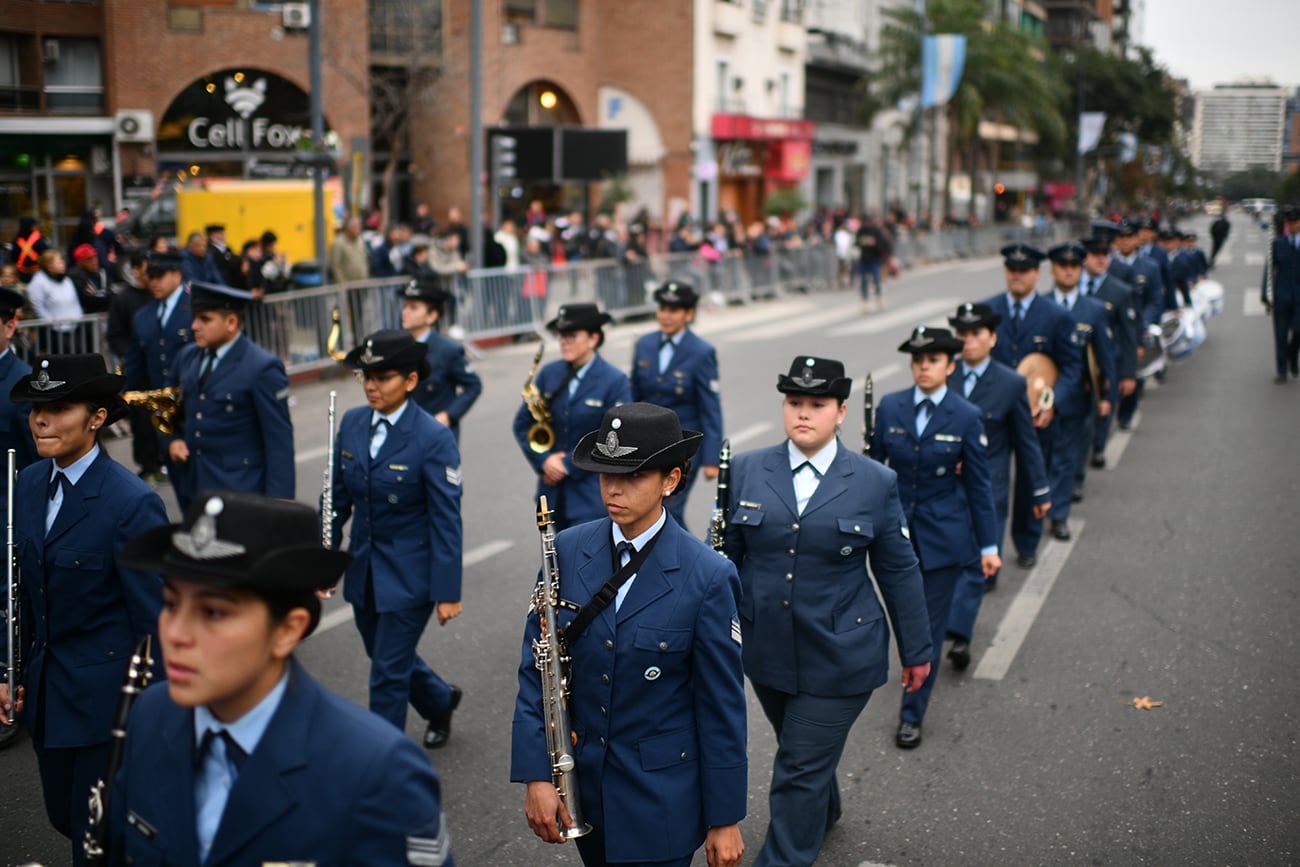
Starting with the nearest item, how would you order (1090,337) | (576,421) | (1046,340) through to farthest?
(576,421), (1046,340), (1090,337)

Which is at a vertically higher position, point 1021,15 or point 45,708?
point 1021,15

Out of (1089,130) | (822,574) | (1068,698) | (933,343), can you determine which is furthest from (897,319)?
(1089,130)

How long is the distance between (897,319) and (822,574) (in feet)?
68.4

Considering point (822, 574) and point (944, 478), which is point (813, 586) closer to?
point (822, 574)

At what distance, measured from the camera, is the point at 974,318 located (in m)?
7.95

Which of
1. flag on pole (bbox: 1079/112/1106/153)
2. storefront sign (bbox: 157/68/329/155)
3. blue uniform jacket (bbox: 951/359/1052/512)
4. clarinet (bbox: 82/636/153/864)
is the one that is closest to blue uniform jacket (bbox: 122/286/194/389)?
blue uniform jacket (bbox: 951/359/1052/512)

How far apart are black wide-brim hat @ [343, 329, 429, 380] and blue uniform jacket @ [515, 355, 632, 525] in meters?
1.74

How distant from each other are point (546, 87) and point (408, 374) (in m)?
35.3

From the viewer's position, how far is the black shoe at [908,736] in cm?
648

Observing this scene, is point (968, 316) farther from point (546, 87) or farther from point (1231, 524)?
point (546, 87)

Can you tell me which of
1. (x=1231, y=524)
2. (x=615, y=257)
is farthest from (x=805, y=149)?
(x=1231, y=524)

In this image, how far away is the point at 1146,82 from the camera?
3334 inches

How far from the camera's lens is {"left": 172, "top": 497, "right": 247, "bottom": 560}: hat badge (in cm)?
258

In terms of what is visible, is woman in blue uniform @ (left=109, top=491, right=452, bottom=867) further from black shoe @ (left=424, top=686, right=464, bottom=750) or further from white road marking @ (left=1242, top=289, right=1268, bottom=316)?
white road marking @ (left=1242, top=289, right=1268, bottom=316)
